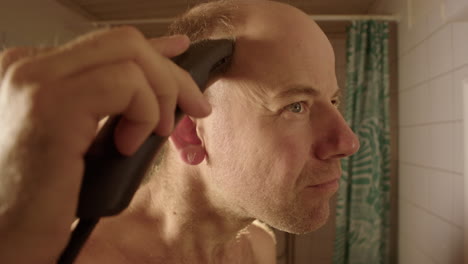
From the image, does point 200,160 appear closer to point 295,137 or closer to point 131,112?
point 295,137

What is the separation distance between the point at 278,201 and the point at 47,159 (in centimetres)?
Answer: 42

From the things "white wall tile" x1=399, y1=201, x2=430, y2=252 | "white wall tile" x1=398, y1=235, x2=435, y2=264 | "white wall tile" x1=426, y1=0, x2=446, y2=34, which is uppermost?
"white wall tile" x1=426, y1=0, x2=446, y2=34

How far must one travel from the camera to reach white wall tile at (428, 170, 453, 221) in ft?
4.12

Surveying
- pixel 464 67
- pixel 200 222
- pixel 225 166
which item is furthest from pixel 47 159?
pixel 464 67

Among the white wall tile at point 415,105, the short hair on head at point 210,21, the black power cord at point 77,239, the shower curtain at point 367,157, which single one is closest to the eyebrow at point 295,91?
the short hair on head at point 210,21

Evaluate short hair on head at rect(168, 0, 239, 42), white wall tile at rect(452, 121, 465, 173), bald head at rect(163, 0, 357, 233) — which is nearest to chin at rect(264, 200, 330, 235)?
bald head at rect(163, 0, 357, 233)

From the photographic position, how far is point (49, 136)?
20 cm

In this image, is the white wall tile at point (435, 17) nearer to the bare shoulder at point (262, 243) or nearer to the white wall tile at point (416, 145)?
the white wall tile at point (416, 145)

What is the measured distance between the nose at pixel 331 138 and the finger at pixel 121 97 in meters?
0.38

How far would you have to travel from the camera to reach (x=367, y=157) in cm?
189

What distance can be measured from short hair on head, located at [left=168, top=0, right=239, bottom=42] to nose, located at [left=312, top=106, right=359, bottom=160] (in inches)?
9.4

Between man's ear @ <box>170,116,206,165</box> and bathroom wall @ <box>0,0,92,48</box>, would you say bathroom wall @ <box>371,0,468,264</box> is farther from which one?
bathroom wall @ <box>0,0,92,48</box>

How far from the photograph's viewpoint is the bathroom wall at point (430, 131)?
120cm

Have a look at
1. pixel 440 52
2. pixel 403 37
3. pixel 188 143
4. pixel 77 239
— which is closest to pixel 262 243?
pixel 188 143
